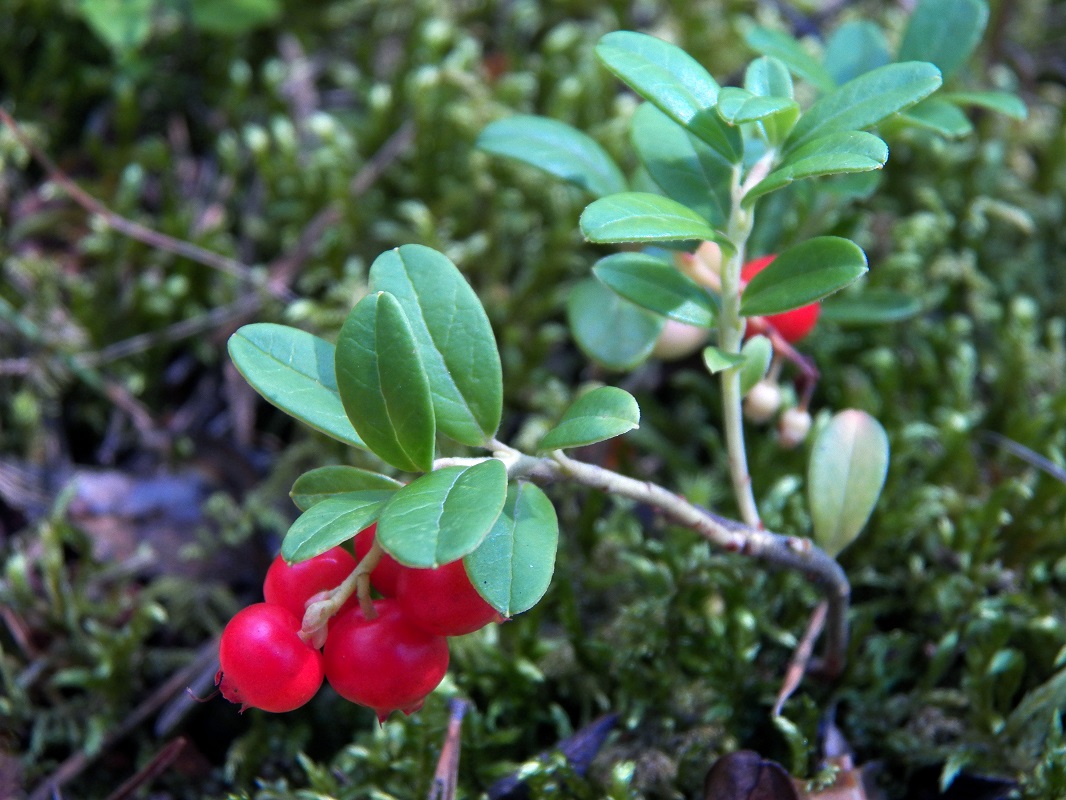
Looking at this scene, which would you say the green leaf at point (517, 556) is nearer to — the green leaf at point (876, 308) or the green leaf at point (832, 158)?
the green leaf at point (832, 158)

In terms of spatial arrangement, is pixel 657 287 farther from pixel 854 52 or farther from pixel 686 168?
pixel 854 52

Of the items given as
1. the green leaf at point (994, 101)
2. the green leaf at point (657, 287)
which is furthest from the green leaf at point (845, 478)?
the green leaf at point (994, 101)

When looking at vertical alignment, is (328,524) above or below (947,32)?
below

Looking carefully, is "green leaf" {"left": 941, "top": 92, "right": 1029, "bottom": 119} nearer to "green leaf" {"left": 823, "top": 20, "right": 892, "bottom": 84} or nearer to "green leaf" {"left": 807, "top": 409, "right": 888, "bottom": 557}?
"green leaf" {"left": 823, "top": 20, "right": 892, "bottom": 84}

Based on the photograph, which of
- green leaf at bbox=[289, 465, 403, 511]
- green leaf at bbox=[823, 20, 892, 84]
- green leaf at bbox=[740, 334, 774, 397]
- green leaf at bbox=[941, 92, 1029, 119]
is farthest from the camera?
green leaf at bbox=[823, 20, 892, 84]

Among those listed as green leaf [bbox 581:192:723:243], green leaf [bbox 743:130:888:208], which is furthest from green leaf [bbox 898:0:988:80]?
green leaf [bbox 581:192:723:243]

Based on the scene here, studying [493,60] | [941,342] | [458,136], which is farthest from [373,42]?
[941,342]

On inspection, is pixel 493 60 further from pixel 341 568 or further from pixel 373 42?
pixel 341 568

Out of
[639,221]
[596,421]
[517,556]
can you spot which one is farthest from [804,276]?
[517,556]
